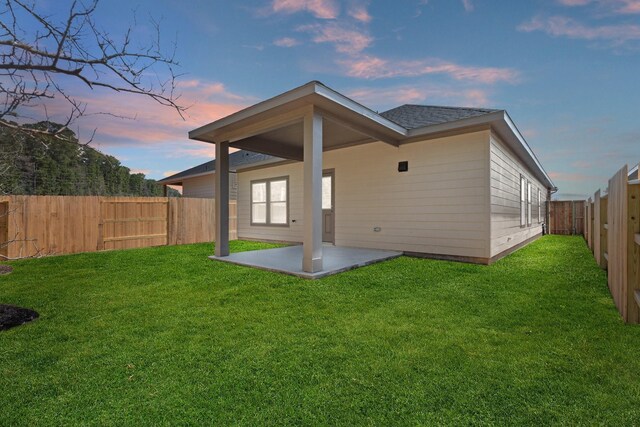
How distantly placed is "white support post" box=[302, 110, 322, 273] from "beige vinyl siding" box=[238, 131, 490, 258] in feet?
9.05

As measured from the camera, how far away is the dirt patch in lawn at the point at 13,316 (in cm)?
264

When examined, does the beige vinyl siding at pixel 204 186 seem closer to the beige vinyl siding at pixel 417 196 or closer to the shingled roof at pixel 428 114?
the beige vinyl siding at pixel 417 196

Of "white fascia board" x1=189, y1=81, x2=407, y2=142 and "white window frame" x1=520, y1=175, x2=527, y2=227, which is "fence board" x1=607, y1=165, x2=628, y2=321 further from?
"white window frame" x1=520, y1=175, x2=527, y2=227

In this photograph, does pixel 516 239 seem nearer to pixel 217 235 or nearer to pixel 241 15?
pixel 217 235

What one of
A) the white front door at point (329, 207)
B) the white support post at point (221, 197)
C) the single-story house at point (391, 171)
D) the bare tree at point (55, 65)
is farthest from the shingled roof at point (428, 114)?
the bare tree at point (55, 65)

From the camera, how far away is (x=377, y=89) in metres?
8.68

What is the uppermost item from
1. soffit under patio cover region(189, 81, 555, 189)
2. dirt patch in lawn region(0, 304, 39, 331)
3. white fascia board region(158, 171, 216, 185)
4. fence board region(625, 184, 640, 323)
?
white fascia board region(158, 171, 216, 185)

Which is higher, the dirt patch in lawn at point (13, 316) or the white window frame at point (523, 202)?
the white window frame at point (523, 202)

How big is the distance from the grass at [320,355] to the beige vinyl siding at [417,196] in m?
1.97

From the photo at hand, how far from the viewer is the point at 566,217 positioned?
12859mm

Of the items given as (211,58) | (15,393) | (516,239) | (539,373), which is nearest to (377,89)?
(211,58)

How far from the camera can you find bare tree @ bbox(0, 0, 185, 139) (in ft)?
7.25

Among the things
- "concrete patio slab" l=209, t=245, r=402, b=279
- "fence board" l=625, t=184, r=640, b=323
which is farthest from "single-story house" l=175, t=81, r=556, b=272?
"fence board" l=625, t=184, r=640, b=323

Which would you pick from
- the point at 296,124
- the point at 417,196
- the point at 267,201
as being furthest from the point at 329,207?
the point at 296,124
